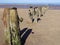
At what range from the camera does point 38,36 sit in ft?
54.2

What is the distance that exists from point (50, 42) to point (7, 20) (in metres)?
3.97

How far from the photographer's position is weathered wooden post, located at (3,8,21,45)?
11.7m

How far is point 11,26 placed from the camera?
1186 cm

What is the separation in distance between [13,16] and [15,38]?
4.01 feet

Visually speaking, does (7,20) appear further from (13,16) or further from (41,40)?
(41,40)

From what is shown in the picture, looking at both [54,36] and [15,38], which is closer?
[15,38]

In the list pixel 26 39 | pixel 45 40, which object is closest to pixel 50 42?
pixel 45 40

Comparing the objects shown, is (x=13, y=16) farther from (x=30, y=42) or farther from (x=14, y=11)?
(x=30, y=42)

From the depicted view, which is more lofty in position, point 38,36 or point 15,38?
point 15,38

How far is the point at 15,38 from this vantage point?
12.0 metres

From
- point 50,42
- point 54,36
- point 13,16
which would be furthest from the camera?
point 54,36

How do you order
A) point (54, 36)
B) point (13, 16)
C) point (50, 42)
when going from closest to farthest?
point (13, 16) → point (50, 42) → point (54, 36)

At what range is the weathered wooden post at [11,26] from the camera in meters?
11.7

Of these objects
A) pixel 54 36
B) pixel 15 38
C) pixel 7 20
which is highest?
pixel 7 20
